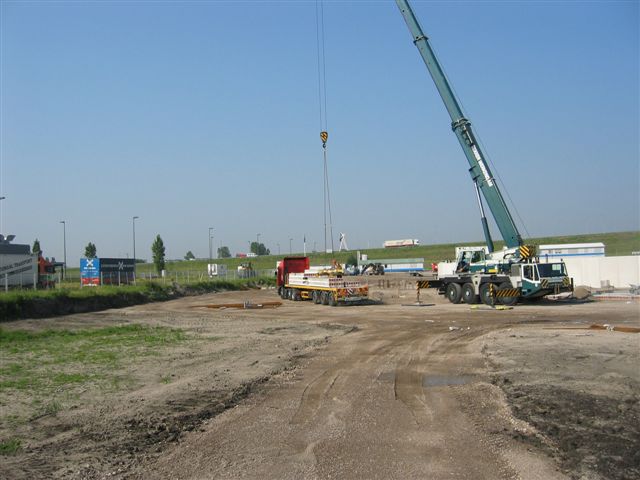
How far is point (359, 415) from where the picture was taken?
31.4 feet

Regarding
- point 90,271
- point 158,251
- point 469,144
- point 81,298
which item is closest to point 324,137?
point 469,144

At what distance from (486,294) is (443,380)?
23.1 metres

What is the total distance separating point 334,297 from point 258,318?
770 cm

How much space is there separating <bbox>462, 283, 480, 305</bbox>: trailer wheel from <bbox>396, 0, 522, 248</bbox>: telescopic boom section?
2.91m

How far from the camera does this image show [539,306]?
33.8 meters

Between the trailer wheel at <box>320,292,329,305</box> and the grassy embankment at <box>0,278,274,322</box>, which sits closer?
the grassy embankment at <box>0,278,274,322</box>

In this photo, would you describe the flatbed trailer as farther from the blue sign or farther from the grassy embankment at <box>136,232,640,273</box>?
the grassy embankment at <box>136,232,640,273</box>

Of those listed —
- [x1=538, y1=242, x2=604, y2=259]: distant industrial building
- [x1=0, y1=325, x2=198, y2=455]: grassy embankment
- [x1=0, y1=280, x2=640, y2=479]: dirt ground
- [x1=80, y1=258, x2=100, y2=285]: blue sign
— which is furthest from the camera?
[x1=538, y1=242, x2=604, y2=259]: distant industrial building

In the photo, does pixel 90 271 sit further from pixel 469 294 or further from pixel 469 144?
pixel 469 144

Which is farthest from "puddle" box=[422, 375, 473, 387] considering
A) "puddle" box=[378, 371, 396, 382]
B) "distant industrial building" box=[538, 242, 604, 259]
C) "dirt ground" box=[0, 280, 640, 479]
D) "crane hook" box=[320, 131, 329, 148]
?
"distant industrial building" box=[538, 242, 604, 259]

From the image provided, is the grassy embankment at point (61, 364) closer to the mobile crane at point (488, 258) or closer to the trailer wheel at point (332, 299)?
the trailer wheel at point (332, 299)

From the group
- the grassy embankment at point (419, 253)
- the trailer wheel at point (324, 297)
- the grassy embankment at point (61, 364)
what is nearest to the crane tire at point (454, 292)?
the trailer wheel at point (324, 297)

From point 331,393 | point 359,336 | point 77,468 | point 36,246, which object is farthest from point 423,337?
point 36,246

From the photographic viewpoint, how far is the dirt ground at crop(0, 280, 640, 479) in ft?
23.5
